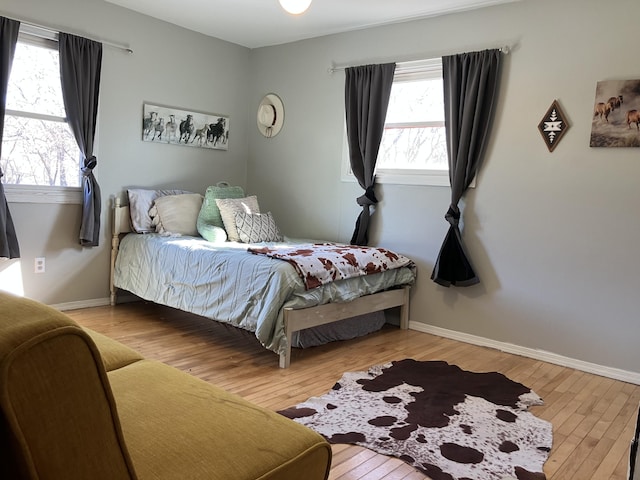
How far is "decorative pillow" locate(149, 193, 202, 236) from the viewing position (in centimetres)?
436

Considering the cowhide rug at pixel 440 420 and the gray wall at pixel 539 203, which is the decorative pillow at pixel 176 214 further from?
the cowhide rug at pixel 440 420

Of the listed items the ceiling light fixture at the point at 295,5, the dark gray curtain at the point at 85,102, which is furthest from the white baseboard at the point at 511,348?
the ceiling light fixture at the point at 295,5

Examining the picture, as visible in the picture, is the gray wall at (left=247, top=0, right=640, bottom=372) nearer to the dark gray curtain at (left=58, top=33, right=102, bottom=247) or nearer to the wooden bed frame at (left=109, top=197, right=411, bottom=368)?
the wooden bed frame at (left=109, top=197, right=411, bottom=368)

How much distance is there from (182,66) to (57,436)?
4.48 meters

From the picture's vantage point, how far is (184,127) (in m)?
4.83

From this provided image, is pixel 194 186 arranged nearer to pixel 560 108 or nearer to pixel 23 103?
pixel 23 103

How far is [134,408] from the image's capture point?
1.39 meters

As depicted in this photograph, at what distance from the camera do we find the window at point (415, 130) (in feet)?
13.4

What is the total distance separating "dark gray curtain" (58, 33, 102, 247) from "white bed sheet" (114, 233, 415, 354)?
0.37 metres

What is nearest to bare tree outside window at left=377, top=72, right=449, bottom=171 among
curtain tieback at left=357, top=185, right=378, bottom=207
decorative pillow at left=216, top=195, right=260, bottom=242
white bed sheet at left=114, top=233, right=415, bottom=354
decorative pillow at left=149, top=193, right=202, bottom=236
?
curtain tieback at left=357, top=185, right=378, bottom=207

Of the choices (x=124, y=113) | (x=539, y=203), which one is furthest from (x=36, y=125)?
(x=539, y=203)

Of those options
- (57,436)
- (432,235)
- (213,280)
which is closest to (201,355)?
(213,280)

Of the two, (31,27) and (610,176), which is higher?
(31,27)

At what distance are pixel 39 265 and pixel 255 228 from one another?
167cm
